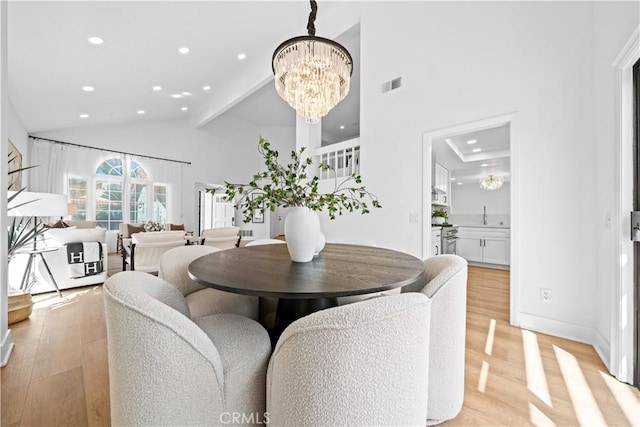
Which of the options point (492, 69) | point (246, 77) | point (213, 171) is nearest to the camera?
point (492, 69)

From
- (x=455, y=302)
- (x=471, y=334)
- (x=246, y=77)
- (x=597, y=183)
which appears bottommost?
(x=471, y=334)

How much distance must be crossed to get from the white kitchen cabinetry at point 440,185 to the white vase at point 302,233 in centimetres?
487

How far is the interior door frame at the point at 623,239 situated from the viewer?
1589 mm

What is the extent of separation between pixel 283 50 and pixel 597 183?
2.81m

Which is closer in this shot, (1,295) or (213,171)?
(1,295)

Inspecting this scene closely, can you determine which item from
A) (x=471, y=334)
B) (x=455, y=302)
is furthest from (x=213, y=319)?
(x=471, y=334)

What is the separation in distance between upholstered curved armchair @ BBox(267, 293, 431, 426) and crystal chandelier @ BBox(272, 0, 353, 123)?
2280mm

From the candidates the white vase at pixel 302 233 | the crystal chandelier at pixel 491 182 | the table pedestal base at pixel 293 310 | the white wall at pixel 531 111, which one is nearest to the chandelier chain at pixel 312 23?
the white wall at pixel 531 111

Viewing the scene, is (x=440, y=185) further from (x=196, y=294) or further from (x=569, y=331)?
(x=196, y=294)

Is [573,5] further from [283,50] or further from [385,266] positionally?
[385,266]

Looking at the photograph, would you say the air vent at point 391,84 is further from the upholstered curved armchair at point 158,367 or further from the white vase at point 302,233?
the upholstered curved armchair at point 158,367

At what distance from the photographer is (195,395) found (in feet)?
2.60

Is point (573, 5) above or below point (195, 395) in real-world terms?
above

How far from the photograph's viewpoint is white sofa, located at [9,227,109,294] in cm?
310
